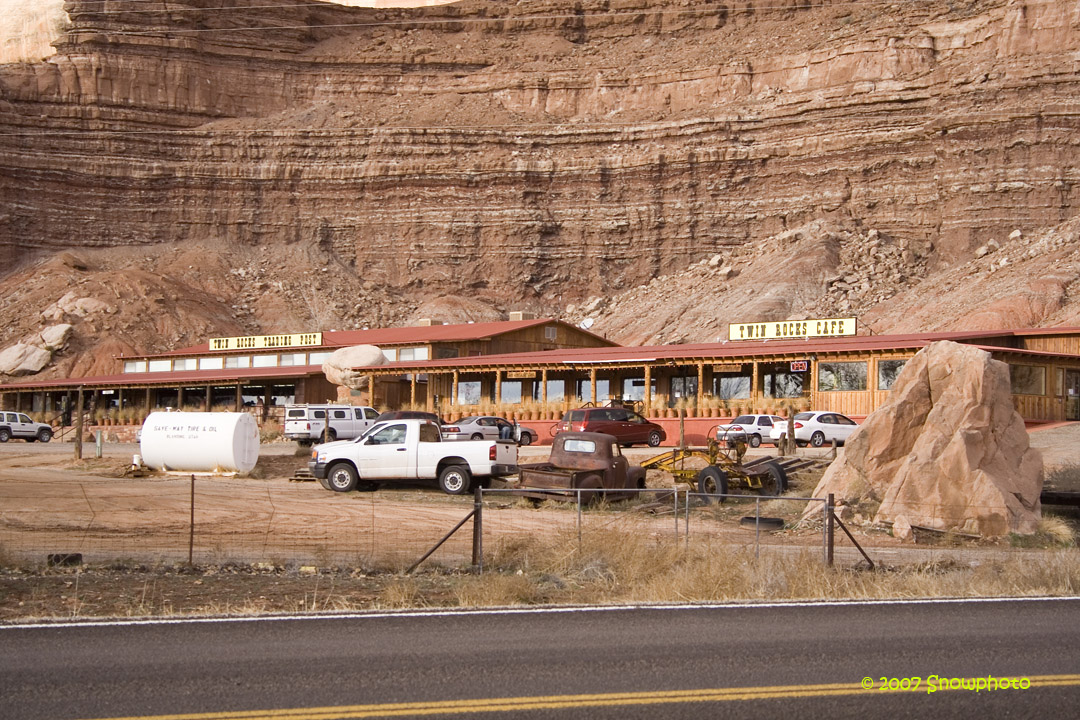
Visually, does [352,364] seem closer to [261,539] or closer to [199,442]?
[199,442]

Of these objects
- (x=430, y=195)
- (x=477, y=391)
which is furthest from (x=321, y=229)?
(x=477, y=391)

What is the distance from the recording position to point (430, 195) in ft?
301

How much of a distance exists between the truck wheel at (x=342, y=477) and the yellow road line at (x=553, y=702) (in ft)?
62.2

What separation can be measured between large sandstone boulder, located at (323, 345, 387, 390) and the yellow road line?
43.8 metres

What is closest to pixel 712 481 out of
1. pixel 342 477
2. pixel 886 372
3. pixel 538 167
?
pixel 342 477

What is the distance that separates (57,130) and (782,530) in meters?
86.5

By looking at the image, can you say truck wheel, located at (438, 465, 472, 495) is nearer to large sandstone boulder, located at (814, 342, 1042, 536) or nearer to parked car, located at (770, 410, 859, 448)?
large sandstone boulder, located at (814, 342, 1042, 536)

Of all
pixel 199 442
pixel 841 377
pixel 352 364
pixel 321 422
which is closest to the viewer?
pixel 199 442

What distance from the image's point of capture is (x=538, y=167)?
90.3 metres

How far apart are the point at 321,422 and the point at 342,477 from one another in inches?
513

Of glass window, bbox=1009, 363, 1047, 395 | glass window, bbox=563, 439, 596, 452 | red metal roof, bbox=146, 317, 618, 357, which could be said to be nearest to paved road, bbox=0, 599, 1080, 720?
glass window, bbox=563, 439, 596, 452

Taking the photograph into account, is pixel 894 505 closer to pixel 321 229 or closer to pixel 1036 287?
pixel 1036 287

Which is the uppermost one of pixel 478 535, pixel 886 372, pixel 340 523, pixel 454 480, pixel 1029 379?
pixel 886 372

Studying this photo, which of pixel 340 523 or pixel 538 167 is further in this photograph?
pixel 538 167
